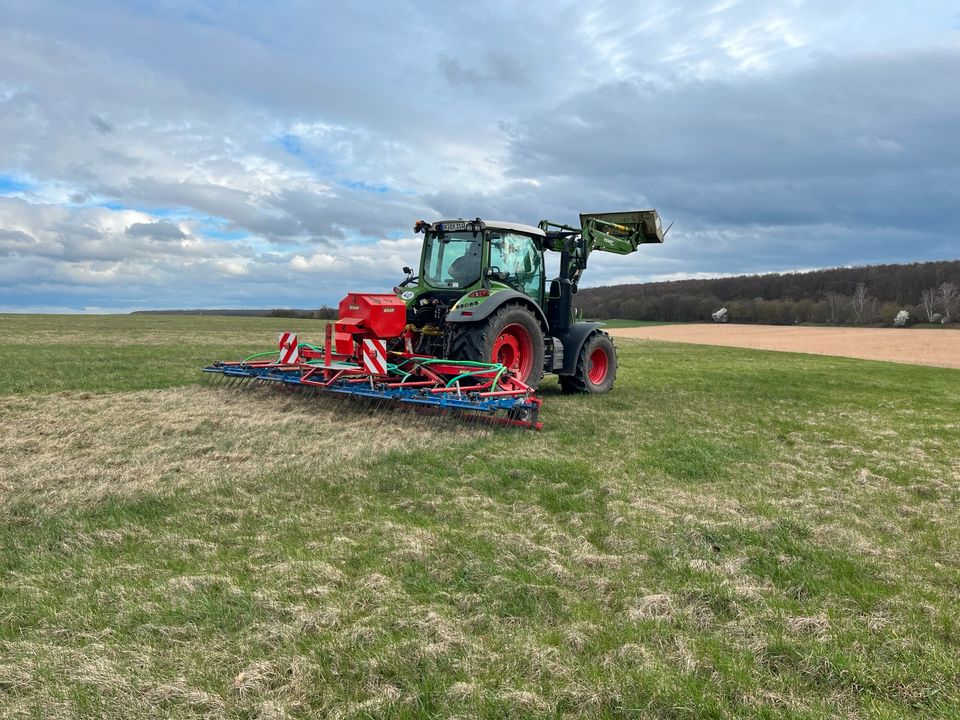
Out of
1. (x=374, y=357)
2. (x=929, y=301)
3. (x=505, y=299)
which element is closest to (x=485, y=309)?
(x=505, y=299)

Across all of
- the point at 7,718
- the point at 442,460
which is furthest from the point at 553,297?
the point at 7,718

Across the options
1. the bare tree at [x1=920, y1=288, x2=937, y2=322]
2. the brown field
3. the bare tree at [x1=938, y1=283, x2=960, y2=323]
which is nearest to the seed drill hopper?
the brown field

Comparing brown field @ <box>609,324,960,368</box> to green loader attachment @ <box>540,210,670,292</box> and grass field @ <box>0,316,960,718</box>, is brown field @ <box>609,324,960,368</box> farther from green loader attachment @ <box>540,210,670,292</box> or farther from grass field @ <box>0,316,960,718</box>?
grass field @ <box>0,316,960,718</box>

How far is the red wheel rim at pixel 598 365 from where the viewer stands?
1130cm

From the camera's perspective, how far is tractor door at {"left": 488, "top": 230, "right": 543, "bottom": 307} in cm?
928

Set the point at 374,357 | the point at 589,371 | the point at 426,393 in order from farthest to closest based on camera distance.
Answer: the point at 589,371
the point at 374,357
the point at 426,393

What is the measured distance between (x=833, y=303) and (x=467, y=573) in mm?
68777

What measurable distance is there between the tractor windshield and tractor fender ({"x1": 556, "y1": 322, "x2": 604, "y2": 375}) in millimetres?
2066

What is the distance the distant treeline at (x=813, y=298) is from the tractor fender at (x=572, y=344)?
46.5 m

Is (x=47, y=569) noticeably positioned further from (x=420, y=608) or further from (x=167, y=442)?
(x=167, y=442)

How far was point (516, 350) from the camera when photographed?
9.29m

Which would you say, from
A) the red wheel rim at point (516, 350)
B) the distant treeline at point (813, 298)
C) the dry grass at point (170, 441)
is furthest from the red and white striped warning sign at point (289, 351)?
the distant treeline at point (813, 298)

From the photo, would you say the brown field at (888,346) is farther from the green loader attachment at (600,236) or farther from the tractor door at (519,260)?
the tractor door at (519,260)

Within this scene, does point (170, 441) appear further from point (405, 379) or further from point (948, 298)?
point (948, 298)
